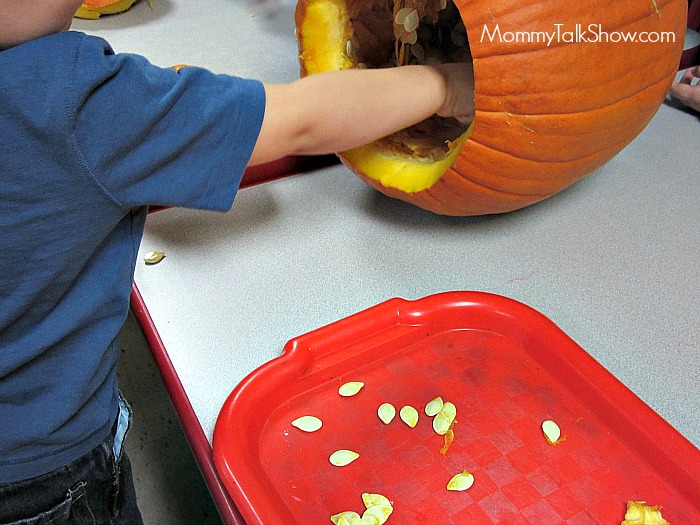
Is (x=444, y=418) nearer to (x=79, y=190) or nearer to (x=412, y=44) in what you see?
(x=79, y=190)

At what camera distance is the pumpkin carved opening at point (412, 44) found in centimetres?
73

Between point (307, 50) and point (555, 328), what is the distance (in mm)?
401

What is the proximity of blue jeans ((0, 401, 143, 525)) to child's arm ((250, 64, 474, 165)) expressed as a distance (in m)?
0.30

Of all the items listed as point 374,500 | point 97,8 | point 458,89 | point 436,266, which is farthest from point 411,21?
point 97,8

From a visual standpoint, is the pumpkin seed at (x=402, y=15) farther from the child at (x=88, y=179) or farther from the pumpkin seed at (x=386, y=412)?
the pumpkin seed at (x=386, y=412)

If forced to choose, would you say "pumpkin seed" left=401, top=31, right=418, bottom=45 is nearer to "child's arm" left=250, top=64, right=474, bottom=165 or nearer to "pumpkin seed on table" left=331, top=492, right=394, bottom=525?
"child's arm" left=250, top=64, right=474, bottom=165

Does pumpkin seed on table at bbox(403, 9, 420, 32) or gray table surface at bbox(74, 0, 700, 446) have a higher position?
pumpkin seed on table at bbox(403, 9, 420, 32)

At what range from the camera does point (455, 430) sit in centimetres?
55

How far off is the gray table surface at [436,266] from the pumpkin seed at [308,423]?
0.23 feet

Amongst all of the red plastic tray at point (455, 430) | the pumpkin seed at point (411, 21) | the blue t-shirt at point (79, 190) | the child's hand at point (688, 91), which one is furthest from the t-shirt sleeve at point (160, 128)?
the child's hand at point (688, 91)

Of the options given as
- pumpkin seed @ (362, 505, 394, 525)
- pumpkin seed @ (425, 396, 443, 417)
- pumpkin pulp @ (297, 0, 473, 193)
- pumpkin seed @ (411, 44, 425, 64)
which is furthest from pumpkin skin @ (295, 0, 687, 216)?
pumpkin seed @ (362, 505, 394, 525)

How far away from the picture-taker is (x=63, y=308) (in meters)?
0.48

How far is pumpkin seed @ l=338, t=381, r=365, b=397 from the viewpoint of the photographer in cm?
58

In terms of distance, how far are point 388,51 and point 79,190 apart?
20.0 inches
